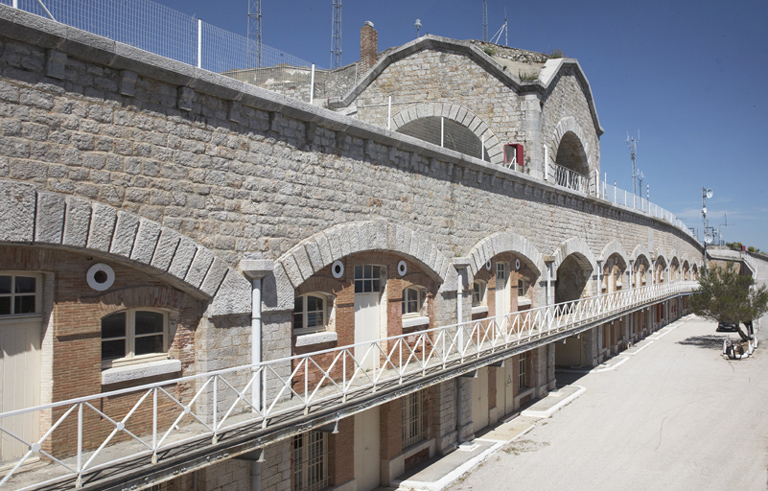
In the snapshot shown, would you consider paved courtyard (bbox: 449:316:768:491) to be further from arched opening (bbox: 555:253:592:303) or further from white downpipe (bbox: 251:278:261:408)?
white downpipe (bbox: 251:278:261:408)

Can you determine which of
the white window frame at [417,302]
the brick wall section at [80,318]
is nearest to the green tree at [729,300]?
the white window frame at [417,302]

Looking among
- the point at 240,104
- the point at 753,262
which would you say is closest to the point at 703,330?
the point at 753,262

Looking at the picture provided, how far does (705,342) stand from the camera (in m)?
29.2

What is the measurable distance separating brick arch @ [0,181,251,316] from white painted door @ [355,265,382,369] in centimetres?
297

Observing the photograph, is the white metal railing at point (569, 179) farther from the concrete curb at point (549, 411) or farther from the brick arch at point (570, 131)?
the concrete curb at point (549, 411)

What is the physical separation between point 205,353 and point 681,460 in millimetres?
10509

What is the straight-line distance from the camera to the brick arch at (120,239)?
218 inches

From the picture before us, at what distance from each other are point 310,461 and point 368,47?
16250 mm

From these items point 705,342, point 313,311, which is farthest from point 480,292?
point 705,342

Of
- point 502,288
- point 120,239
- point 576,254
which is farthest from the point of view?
point 576,254

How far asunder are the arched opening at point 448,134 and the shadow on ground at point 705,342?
1579 centimetres

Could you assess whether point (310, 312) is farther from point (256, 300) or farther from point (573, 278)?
point (573, 278)

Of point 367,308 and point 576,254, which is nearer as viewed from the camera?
point 367,308

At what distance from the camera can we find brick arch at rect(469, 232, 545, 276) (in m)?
A: 13.6
